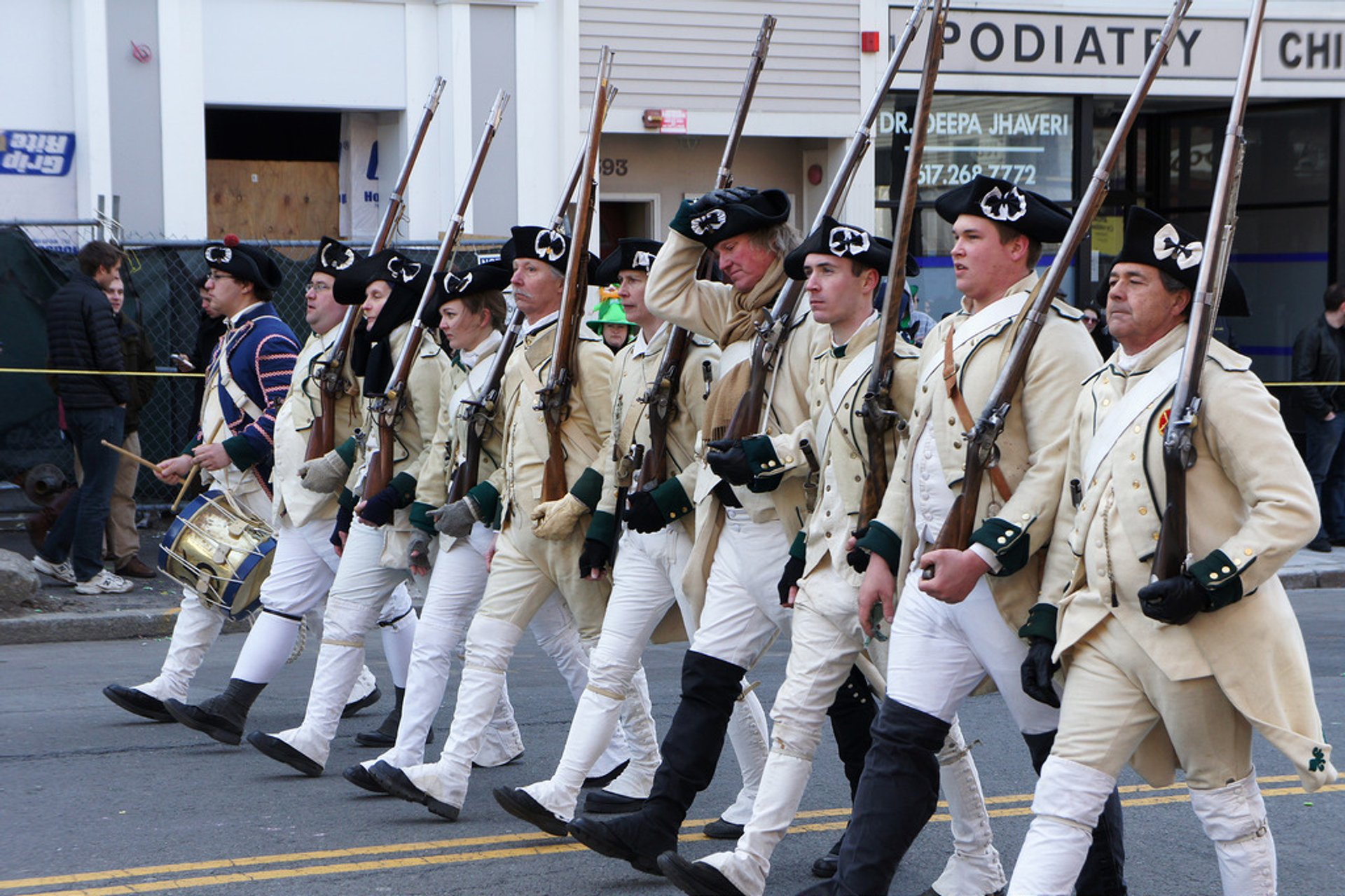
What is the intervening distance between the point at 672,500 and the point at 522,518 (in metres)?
0.80

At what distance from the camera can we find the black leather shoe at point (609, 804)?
6.41 metres

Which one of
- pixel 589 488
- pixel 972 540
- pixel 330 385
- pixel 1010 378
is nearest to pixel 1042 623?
pixel 972 540

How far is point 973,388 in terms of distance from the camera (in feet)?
16.2

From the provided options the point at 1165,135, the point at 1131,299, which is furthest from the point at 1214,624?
the point at 1165,135

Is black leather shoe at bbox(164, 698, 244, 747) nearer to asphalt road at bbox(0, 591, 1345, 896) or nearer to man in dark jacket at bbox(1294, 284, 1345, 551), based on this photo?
asphalt road at bbox(0, 591, 1345, 896)

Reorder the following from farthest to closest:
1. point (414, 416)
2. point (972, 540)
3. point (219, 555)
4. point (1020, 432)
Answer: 1. point (219, 555)
2. point (414, 416)
3. point (1020, 432)
4. point (972, 540)

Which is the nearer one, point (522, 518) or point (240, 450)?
point (522, 518)

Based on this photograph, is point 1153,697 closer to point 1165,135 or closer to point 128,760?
point 128,760

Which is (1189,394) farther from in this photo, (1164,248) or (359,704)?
(359,704)

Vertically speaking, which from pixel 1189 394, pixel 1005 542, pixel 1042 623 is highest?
pixel 1189 394

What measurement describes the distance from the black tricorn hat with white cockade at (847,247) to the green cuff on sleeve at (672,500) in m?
0.90

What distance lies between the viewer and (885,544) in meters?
5.11

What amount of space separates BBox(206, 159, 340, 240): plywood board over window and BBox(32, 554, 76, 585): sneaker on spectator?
166 inches

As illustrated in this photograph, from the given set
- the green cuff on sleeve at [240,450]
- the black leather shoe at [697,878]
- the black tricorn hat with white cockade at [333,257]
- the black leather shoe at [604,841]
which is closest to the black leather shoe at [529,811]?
the black leather shoe at [604,841]
